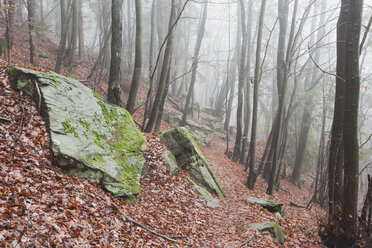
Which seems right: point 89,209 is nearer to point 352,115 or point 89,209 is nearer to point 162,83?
point 352,115

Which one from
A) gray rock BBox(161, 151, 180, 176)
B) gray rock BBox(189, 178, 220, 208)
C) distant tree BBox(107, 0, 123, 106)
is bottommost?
gray rock BBox(189, 178, 220, 208)

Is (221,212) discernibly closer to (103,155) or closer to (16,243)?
(103,155)

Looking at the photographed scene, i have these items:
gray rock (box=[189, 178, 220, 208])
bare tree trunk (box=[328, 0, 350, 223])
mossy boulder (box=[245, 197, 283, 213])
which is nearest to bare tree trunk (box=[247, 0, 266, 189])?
mossy boulder (box=[245, 197, 283, 213])

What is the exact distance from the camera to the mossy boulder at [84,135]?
186 inches

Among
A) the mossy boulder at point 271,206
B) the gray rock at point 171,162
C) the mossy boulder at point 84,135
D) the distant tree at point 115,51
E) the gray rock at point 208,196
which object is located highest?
the distant tree at point 115,51

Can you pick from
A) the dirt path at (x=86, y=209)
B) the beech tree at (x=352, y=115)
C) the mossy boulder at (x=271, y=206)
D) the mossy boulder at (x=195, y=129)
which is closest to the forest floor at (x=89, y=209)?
the dirt path at (x=86, y=209)

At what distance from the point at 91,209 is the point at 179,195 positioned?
307 centimetres

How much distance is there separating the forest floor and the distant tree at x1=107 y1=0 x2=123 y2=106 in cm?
221

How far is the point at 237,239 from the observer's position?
17.2ft

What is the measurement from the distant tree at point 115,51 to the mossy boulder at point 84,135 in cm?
89

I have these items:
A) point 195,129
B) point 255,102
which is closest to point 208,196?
point 255,102

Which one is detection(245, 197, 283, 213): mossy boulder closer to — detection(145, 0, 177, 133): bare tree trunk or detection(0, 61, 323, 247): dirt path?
detection(0, 61, 323, 247): dirt path

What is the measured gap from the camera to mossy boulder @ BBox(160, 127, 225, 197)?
8.12 metres

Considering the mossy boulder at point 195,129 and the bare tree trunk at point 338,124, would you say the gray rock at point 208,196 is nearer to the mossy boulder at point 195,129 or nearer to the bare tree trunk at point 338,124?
the bare tree trunk at point 338,124
